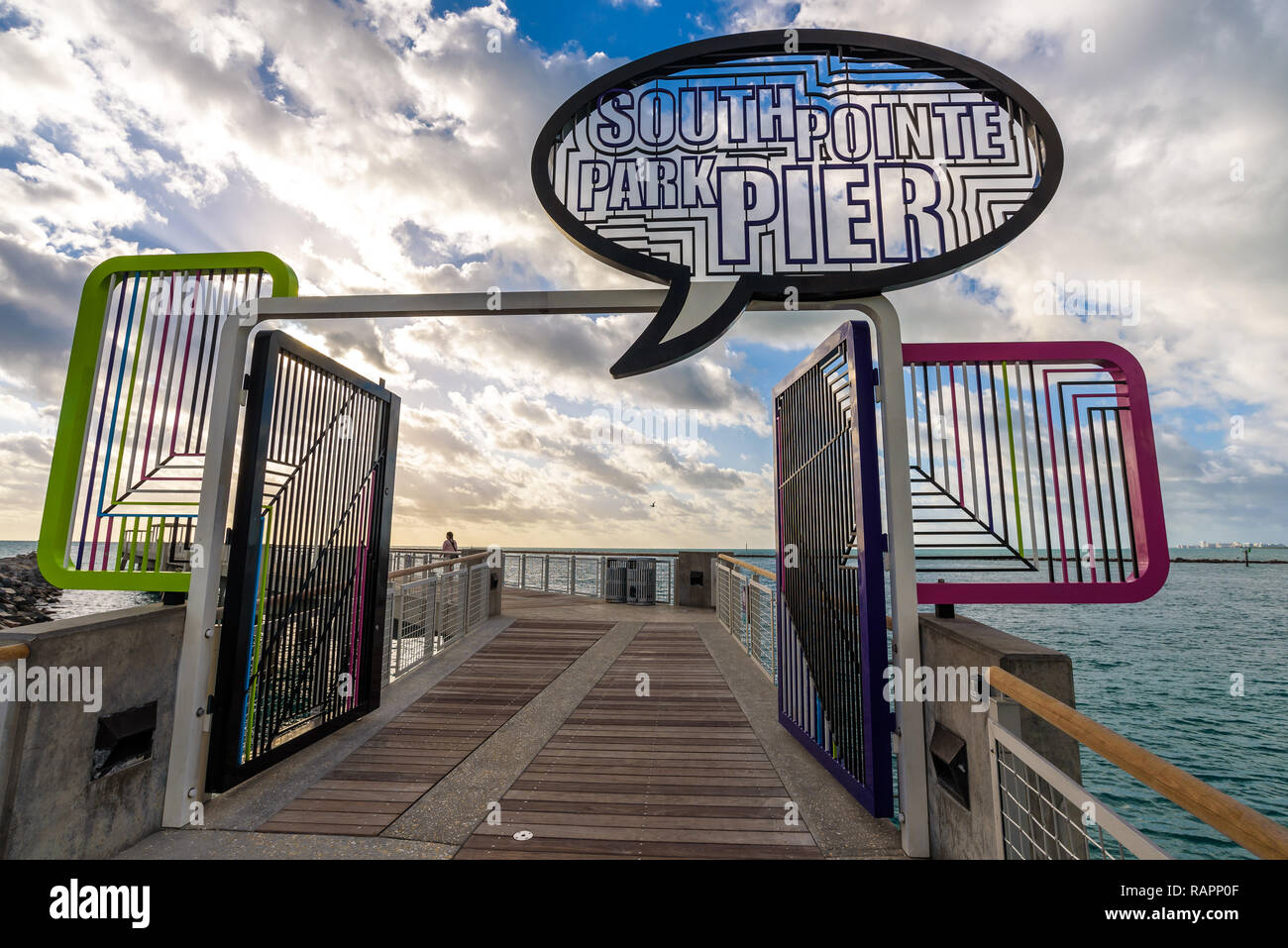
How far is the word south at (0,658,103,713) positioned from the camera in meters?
2.27

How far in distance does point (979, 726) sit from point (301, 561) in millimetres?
4101

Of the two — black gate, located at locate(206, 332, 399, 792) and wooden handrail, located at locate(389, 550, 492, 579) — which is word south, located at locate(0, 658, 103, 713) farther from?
wooden handrail, located at locate(389, 550, 492, 579)

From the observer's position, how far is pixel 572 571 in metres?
13.7

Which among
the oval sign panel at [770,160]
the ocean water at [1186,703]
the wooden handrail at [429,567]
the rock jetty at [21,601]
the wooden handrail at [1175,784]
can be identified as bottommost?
the ocean water at [1186,703]

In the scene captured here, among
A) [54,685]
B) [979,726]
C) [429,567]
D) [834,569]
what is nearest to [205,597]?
[54,685]

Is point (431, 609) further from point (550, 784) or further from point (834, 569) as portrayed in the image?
point (834, 569)

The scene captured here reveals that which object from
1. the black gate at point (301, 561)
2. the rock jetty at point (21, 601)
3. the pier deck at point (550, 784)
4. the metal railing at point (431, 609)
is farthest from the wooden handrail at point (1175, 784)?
the rock jetty at point (21, 601)

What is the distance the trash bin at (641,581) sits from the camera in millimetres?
12484

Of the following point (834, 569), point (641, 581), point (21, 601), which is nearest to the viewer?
point (834, 569)

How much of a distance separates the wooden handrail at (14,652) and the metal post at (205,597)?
870 millimetres

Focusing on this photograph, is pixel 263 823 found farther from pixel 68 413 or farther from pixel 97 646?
pixel 68 413

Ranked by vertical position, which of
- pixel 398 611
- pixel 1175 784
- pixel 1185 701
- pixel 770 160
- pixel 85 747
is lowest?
pixel 1185 701

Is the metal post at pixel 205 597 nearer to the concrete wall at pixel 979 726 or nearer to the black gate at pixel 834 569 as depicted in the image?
the black gate at pixel 834 569

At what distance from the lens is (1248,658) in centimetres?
2255
